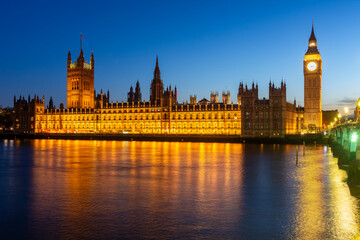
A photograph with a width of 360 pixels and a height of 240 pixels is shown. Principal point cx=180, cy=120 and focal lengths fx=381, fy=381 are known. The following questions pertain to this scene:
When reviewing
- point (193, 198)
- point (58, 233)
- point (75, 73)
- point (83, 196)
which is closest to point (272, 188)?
point (193, 198)

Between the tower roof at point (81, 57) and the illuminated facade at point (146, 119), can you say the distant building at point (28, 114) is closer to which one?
the illuminated facade at point (146, 119)

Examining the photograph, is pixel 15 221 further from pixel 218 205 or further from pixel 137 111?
pixel 137 111

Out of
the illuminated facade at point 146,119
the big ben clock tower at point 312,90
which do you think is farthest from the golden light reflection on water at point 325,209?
the big ben clock tower at point 312,90

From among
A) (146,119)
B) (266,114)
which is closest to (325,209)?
(266,114)

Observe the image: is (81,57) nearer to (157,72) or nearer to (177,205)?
(157,72)

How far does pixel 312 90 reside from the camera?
436ft

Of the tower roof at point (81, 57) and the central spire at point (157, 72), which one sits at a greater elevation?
the tower roof at point (81, 57)

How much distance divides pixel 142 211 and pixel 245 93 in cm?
10924

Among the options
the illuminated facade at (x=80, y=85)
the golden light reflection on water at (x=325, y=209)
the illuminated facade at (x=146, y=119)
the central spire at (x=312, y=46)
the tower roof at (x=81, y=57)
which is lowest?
the golden light reflection on water at (x=325, y=209)

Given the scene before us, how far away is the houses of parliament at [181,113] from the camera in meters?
124

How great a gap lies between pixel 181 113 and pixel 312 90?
47.1 meters

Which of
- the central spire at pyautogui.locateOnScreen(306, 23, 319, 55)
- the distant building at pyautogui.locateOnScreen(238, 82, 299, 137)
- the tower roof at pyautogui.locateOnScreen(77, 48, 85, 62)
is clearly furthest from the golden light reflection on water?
the tower roof at pyautogui.locateOnScreen(77, 48, 85, 62)

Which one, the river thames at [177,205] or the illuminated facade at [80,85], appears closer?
the river thames at [177,205]

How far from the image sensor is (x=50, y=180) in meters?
32.3
